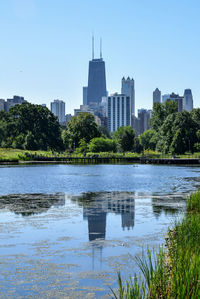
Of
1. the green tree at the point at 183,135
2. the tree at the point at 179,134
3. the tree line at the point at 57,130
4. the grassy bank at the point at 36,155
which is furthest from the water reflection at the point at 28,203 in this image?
the tree line at the point at 57,130

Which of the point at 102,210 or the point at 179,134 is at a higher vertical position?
the point at 179,134

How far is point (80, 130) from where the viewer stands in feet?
466

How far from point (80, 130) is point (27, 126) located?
59.6 ft

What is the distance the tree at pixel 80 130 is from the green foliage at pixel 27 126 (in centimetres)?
692

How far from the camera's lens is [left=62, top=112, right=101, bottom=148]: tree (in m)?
141

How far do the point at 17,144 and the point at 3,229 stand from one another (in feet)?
401

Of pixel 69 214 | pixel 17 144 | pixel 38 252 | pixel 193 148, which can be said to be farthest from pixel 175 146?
pixel 38 252

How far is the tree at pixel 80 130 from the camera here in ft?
A: 464

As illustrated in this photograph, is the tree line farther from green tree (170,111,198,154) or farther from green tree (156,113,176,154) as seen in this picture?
green tree (170,111,198,154)

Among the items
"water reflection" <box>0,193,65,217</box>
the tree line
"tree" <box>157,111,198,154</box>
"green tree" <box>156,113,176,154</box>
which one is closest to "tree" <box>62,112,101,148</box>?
the tree line

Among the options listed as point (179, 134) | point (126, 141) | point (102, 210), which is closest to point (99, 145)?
point (179, 134)

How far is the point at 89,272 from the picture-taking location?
10.5m

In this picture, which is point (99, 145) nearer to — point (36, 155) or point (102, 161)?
point (102, 161)

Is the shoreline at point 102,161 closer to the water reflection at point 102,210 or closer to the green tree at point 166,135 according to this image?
the green tree at point 166,135
